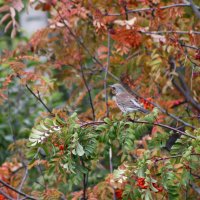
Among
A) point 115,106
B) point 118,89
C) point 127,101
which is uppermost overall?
point 127,101

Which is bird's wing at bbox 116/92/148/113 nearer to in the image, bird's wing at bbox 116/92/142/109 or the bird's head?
bird's wing at bbox 116/92/142/109

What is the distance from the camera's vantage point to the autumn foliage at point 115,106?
3.64 meters

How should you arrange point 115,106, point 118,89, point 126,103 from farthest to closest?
point 115,106
point 118,89
point 126,103

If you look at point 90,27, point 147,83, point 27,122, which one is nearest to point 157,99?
point 147,83

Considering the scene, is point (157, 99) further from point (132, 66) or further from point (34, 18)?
point (34, 18)

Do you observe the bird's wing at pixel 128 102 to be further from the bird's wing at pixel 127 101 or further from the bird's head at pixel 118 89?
the bird's head at pixel 118 89

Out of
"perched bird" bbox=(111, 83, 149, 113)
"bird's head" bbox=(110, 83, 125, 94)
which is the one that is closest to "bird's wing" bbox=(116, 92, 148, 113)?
"perched bird" bbox=(111, 83, 149, 113)

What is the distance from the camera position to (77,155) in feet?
12.1

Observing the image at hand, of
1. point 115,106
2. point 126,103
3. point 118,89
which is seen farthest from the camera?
point 115,106

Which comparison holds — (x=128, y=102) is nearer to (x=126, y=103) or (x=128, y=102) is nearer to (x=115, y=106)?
(x=126, y=103)

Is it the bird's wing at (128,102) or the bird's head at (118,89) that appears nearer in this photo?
the bird's wing at (128,102)

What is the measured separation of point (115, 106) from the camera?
18.3ft

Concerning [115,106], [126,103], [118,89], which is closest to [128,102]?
[126,103]

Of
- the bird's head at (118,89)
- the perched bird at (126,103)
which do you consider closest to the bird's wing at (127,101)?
the perched bird at (126,103)
